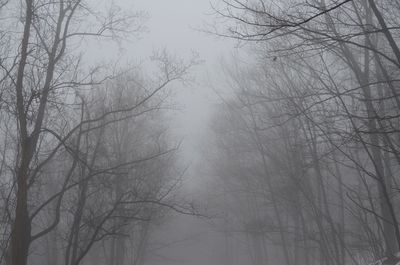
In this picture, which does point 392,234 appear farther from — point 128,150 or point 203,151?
point 203,151

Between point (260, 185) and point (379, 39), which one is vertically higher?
point (379, 39)

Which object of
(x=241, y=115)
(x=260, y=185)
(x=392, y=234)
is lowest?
(x=392, y=234)

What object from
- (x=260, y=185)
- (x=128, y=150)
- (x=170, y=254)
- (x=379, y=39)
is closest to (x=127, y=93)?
(x=128, y=150)

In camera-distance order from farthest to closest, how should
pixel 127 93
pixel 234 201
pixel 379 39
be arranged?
pixel 234 201, pixel 127 93, pixel 379 39

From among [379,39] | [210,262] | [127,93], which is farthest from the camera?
[210,262]

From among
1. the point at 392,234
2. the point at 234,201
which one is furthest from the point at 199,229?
the point at 392,234

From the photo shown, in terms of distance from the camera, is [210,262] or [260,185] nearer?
[260,185]

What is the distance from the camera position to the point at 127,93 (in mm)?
16016

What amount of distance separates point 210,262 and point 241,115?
2005 centimetres

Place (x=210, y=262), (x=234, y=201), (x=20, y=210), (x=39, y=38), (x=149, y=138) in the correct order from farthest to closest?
1. (x=210, y=262)
2. (x=234, y=201)
3. (x=149, y=138)
4. (x=39, y=38)
5. (x=20, y=210)

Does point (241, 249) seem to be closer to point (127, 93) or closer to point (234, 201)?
point (234, 201)

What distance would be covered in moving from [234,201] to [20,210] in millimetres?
22022

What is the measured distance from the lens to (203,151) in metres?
28.9

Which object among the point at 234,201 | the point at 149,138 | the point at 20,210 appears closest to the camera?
the point at 20,210
